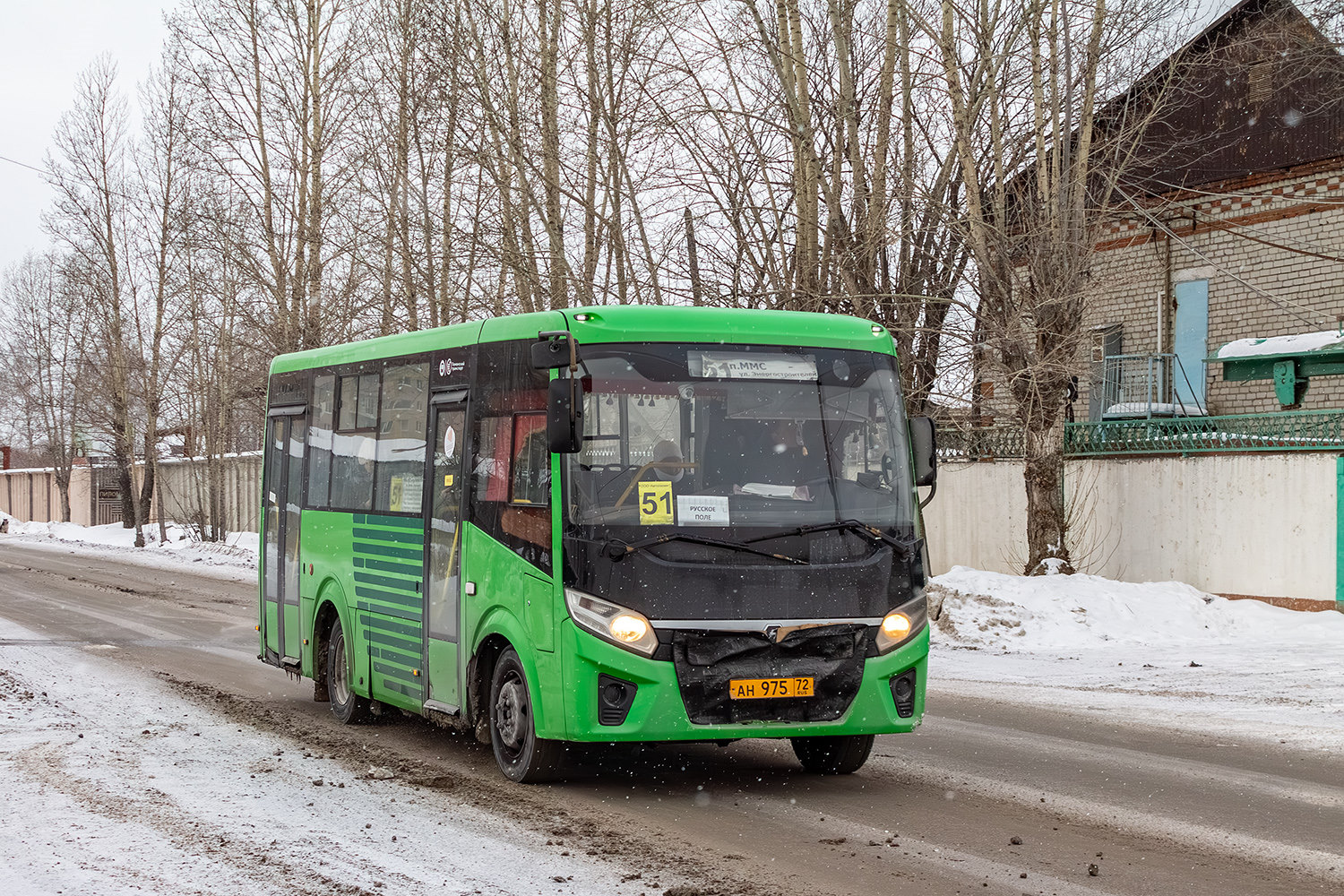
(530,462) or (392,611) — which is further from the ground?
(530,462)

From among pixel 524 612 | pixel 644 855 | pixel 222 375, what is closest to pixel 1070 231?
pixel 524 612

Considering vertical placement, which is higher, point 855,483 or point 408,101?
point 408,101

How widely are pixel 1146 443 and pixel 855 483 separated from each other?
1216cm

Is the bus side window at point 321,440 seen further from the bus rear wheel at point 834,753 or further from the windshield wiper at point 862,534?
the windshield wiper at point 862,534

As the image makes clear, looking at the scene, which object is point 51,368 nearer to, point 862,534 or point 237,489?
point 237,489

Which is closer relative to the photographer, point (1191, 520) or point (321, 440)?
point (321, 440)

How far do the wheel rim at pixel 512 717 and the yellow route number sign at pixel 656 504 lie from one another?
1.30m

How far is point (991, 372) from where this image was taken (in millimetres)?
19453

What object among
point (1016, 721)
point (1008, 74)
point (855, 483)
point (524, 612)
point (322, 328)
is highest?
point (1008, 74)

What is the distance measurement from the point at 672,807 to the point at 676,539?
4.67 ft

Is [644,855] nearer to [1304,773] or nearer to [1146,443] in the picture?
[1304,773]

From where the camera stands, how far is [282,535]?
42.3ft

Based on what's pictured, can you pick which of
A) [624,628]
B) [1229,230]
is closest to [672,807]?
[624,628]

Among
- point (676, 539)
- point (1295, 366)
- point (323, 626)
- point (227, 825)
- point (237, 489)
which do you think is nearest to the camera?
point (227, 825)
